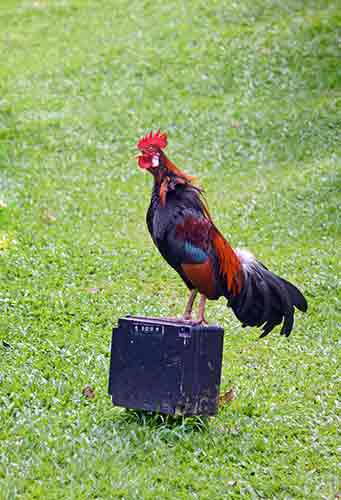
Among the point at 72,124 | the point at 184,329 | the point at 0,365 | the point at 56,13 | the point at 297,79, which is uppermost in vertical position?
the point at 56,13

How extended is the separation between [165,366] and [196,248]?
0.80m

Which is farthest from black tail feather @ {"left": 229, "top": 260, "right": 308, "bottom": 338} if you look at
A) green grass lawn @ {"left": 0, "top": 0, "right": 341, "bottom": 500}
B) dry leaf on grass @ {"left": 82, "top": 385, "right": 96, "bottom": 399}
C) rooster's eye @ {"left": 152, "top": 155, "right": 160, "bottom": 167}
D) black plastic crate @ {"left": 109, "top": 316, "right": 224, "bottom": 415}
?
dry leaf on grass @ {"left": 82, "top": 385, "right": 96, "bottom": 399}

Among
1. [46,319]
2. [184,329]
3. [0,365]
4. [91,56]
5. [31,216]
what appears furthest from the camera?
[91,56]

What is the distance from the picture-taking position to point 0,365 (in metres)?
6.78

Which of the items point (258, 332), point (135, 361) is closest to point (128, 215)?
point (258, 332)

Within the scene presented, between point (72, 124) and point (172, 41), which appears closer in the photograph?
point (72, 124)

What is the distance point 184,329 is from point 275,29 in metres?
13.5

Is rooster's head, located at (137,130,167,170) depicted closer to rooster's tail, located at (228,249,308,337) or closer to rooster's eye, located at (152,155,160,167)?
rooster's eye, located at (152,155,160,167)

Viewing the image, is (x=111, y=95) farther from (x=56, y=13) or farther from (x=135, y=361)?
(x=135, y=361)

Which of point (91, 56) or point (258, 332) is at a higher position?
point (91, 56)

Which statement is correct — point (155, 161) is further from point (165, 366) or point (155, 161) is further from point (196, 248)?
point (165, 366)

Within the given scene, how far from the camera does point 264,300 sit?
6023mm

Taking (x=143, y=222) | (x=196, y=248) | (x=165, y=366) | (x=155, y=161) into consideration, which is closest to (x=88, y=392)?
(x=165, y=366)

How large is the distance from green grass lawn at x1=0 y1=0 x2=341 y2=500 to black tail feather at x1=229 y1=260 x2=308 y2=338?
2.29 feet
